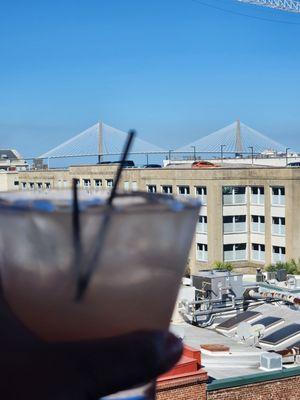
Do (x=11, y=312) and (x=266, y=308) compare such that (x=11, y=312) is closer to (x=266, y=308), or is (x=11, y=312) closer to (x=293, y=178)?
(x=266, y=308)

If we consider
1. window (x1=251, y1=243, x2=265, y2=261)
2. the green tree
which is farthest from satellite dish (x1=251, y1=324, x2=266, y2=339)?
window (x1=251, y1=243, x2=265, y2=261)

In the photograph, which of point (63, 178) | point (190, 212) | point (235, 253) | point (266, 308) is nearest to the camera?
point (190, 212)

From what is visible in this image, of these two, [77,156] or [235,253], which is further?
[77,156]

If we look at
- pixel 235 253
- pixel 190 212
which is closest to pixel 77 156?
pixel 235 253

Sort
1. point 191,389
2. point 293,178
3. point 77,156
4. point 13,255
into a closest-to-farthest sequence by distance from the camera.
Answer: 1. point 13,255
2. point 191,389
3. point 293,178
4. point 77,156

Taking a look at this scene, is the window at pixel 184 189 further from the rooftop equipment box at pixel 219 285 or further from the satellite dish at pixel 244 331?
the satellite dish at pixel 244 331

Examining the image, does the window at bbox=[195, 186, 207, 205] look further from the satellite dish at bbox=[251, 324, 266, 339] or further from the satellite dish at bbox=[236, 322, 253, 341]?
the satellite dish at bbox=[236, 322, 253, 341]

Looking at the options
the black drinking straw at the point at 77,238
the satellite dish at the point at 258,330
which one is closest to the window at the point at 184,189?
the satellite dish at the point at 258,330
